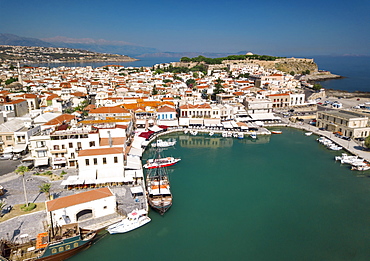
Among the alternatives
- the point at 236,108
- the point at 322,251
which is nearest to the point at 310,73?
the point at 236,108

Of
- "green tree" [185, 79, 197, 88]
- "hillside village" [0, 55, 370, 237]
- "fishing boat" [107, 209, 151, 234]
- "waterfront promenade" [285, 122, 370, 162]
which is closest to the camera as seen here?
"fishing boat" [107, 209, 151, 234]

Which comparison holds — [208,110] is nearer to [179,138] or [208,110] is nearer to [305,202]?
[179,138]

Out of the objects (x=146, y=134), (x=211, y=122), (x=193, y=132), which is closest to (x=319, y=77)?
(x=211, y=122)

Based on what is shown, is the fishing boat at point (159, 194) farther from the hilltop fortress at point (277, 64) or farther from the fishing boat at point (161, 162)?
the hilltop fortress at point (277, 64)

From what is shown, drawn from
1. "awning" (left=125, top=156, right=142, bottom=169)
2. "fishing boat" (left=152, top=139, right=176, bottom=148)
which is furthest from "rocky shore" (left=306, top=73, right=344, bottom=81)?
"awning" (left=125, top=156, right=142, bottom=169)

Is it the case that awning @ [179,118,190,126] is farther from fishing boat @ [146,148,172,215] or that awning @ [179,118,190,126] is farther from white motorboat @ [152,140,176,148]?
fishing boat @ [146,148,172,215]

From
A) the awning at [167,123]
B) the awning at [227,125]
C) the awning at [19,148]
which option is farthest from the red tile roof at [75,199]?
the awning at [227,125]
